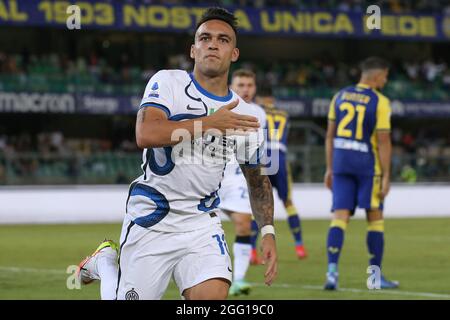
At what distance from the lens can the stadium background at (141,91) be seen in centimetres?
2189

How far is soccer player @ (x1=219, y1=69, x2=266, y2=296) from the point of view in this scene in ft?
34.3

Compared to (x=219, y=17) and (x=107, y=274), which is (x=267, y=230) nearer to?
(x=107, y=274)

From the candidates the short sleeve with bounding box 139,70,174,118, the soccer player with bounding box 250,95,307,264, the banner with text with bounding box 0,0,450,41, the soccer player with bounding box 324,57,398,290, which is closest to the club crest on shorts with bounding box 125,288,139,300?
the short sleeve with bounding box 139,70,174,118

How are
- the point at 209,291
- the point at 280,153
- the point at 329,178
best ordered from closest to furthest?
1. the point at 209,291
2. the point at 329,178
3. the point at 280,153

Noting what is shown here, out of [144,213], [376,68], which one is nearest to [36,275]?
[376,68]

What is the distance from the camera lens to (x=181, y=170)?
5.97m

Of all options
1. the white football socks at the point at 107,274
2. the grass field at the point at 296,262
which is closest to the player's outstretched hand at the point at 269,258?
the white football socks at the point at 107,274

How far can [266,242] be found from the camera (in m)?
6.18

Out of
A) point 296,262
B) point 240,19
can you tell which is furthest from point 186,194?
point 240,19

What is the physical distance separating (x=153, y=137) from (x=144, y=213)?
627mm

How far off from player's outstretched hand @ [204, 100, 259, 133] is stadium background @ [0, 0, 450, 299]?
357 inches

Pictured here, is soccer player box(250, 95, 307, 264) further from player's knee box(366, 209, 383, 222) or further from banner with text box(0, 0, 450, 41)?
banner with text box(0, 0, 450, 41)

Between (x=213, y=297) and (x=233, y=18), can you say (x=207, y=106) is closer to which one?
(x=233, y=18)

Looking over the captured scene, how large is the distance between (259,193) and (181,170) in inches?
27.4
